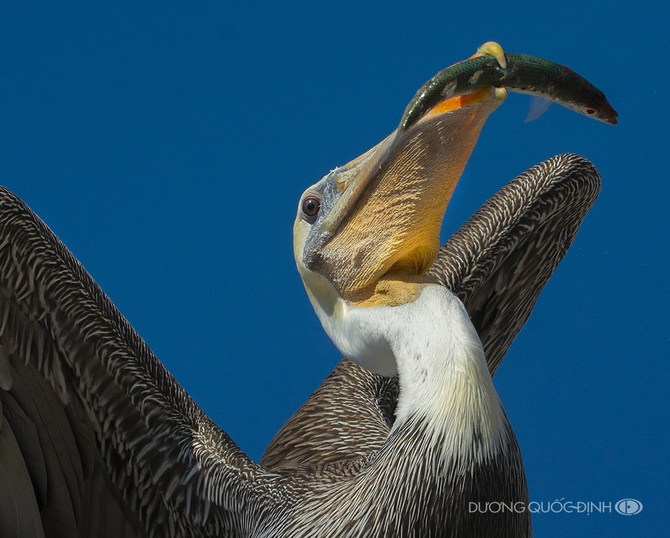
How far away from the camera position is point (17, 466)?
2609 millimetres

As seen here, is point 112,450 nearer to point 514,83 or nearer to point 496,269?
point 514,83

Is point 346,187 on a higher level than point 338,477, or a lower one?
higher

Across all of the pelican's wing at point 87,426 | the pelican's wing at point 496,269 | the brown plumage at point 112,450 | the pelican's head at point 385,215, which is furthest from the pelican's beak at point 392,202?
the pelican's wing at point 496,269

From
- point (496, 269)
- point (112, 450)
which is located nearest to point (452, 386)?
point (112, 450)

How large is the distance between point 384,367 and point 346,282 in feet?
0.92

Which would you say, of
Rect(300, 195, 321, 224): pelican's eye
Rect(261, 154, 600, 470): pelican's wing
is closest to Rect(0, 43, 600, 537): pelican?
Rect(300, 195, 321, 224): pelican's eye

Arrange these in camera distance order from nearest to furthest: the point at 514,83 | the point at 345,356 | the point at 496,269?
the point at 514,83
the point at 345,356
the point at 496,269

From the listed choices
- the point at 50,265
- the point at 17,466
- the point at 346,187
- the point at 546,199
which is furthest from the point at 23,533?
the point at 546,199

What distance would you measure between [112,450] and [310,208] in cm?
100

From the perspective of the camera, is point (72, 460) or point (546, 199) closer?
point (72, 460)

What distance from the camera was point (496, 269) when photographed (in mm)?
3951

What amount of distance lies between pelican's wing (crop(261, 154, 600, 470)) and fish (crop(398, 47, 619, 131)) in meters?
1.56

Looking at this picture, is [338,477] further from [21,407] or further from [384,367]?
[21,407]

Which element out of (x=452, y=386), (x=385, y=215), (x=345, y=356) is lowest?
(x=452, y=386)
